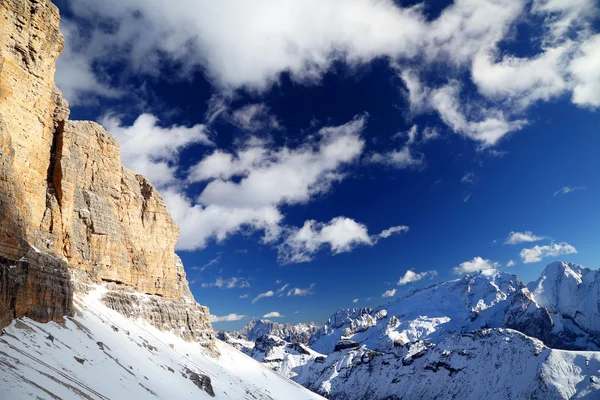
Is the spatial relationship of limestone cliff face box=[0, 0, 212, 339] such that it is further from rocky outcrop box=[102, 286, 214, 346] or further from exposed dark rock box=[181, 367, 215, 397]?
exposed dark rock box=[181, 367, 215, 397]

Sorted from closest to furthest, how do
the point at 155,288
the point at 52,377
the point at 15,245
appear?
the point at 52,377
the point at 15,245
the point at 155,288

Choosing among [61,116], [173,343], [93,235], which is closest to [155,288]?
[173,343]

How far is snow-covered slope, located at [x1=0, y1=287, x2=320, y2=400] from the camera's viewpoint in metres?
33.8

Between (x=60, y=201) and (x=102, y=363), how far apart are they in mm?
48493

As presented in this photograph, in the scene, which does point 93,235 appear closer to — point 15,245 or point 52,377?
point 15,245

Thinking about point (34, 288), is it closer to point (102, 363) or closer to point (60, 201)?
point (102, 363)

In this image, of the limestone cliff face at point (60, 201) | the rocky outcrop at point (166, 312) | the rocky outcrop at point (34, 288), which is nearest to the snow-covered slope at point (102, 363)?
the rocky outcrop at point (34, 288)

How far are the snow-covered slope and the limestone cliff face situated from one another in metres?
4.46

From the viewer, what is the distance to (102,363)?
5412cm

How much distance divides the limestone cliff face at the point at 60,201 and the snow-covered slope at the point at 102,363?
4457mm

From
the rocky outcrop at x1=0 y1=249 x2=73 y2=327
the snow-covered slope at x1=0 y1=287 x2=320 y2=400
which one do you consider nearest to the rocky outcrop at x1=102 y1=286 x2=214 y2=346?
the snow-covered slope at x1=0 y1=287 x2=320 y2=400

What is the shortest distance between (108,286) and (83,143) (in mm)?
39345

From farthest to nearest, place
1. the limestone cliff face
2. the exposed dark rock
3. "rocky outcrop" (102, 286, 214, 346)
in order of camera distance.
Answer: "rocky outcrop" (102, 286, 214, 346)
the exposed dark rock
the limestone cliff face

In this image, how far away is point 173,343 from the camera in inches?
4397
